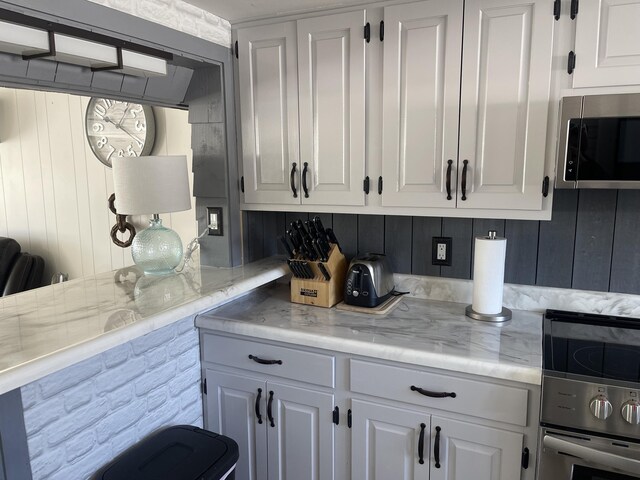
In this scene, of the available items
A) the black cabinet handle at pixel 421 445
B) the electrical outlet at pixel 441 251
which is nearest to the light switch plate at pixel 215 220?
the electrical outlet at pixel 441 251

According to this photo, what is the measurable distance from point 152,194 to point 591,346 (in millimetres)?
1793

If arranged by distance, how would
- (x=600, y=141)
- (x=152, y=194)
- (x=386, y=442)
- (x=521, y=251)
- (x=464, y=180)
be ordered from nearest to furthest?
(x=600, y=141) → (x=386, y=442) → (x=464, y=180) → (x=152, y=194) → (x=521, y=251)

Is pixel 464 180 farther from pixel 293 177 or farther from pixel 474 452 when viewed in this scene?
pixel 474 452

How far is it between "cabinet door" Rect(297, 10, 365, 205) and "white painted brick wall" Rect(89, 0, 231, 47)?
0.38 metres

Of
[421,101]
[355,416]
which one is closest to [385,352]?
[355,416]

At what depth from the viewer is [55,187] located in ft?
11.1

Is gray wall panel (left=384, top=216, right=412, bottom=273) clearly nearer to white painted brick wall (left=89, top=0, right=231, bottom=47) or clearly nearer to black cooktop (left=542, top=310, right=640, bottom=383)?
black cooktop (left=542, top=310, right=640, bottom=383)

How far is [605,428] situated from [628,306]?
71 cm

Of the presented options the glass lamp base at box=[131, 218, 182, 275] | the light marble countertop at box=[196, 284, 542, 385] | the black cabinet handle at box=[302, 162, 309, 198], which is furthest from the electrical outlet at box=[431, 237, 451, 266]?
the glass lamp base at box=[131, 218, 182, 275]

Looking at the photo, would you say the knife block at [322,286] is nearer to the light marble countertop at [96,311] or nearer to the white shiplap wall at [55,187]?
the light marble countertop at [96,311]

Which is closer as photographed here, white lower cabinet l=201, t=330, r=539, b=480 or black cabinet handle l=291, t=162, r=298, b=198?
white lower cabinet l=201, t=330, r=539, b=480

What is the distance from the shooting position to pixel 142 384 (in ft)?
5.92

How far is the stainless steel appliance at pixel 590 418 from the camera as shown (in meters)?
1.35

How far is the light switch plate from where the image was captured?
7.41 ft
